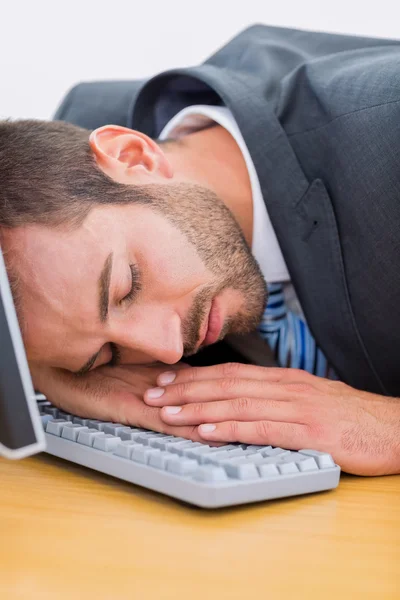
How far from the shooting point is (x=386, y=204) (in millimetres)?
1024

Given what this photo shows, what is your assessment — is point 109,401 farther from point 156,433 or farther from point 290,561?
point 290,561

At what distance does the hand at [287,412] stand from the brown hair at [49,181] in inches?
9.9

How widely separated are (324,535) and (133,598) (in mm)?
186

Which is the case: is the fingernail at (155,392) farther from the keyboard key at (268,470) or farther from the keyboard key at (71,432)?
the keyboard key at (268,470)

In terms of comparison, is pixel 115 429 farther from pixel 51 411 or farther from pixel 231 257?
pixel 231 257

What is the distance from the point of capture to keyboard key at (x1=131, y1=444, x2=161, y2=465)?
2.33 feet

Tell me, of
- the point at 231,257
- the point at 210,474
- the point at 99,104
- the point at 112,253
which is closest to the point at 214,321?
the point at 231,257

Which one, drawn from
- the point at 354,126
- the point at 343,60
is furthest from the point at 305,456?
the point at 343,60

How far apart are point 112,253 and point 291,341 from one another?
1.34ft

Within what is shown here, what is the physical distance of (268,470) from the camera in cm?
67

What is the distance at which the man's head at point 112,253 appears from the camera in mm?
879

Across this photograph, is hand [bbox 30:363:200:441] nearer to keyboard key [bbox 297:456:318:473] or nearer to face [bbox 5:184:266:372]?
face [bbox 5:184:266:372]

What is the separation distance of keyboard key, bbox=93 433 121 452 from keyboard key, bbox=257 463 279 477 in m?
0.17

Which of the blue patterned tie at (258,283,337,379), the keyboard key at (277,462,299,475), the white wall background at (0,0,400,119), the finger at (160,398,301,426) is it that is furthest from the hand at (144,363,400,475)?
the white wall background at (0,0,400,119)
